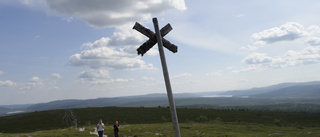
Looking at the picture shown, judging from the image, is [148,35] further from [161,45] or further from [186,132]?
[186,132]

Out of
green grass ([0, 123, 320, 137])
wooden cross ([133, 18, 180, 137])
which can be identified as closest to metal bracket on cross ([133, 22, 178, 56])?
wooden cross ([133, 18, 180, 137])

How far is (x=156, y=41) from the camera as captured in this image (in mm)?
9672

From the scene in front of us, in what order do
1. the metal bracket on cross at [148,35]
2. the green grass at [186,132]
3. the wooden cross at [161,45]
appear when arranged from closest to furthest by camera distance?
the wooden cross at [161,45] < the metal bracket on cross at [148,35] < the green grass at [186,132]

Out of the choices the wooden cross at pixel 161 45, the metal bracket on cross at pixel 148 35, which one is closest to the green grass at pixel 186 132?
the wooden cross at pixel 161 45

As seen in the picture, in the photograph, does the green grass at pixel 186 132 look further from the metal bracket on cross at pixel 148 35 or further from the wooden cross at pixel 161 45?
the metal bracket on cross at pixel 148 35

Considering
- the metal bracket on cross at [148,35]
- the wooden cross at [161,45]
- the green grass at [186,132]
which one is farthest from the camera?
the green grass at [186,132]

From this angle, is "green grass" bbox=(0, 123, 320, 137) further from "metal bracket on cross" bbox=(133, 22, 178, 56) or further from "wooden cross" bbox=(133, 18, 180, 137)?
"metal bracket on cross" bbox=(133, 22, 178, 56)

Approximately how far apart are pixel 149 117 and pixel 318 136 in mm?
58816

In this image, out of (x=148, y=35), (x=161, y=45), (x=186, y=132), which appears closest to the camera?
(x=161, y=45)

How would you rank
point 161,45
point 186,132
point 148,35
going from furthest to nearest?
point 186,132, point 148,35, point 161,45

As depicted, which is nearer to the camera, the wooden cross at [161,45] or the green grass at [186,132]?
the wooden cross at [161,45]

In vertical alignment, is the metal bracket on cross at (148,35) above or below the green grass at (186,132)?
above

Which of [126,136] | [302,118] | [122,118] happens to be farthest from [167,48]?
[302,118]

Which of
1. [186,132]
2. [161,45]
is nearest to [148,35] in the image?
[161,45]
